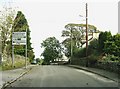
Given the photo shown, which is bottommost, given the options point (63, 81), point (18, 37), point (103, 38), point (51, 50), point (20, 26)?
point (63, 81)

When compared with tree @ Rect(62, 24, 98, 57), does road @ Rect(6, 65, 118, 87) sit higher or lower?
lower

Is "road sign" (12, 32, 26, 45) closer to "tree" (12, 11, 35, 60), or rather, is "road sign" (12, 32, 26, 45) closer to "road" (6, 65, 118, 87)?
"tree" (12, 11, 35, 60)

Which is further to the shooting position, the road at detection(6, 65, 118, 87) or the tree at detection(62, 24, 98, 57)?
the tree at detection(62, 24, 98, 57)

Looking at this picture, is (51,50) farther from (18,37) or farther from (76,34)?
(18,37)

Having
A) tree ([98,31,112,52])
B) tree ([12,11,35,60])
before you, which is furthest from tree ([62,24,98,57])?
tree ([98,31,112,52])

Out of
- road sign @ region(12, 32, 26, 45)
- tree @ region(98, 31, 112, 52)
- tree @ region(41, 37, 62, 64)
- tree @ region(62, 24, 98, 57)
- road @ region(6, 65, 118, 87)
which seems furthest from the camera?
tree @ region(41, 37, 62, 64)

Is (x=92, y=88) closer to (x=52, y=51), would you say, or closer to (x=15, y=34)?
(x=15, y=34)

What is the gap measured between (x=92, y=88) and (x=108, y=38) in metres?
31.8

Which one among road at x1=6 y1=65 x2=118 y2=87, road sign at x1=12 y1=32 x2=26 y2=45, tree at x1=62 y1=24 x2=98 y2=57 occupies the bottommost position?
road at x1=6 y1=65 x2=118 y2=87

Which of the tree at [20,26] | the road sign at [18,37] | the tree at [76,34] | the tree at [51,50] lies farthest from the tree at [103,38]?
the tree at [51,50]

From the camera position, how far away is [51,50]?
136500 mm

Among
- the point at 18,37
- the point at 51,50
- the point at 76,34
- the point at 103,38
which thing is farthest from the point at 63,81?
the point at 51,50

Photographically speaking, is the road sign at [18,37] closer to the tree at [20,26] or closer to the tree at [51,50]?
the tree at [20,26]

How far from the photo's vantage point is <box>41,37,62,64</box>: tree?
132 meters
